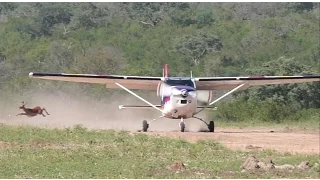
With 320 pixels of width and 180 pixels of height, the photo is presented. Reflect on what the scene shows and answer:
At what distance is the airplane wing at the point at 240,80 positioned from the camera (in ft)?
93.1

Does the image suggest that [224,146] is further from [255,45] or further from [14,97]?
[255,45]

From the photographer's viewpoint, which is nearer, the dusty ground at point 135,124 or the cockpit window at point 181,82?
the dusty ground at point 135,124

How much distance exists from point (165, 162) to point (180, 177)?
8.46ft

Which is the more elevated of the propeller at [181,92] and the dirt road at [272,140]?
the propeller at [181,92]

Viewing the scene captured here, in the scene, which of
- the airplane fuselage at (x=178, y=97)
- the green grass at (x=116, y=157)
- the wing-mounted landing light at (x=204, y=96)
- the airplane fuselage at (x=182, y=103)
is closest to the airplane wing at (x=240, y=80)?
the wing-mounted landing light at (x=204, y=96)

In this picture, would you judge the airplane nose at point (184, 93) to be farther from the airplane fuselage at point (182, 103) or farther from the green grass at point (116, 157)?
the green grass at point (116, 157)

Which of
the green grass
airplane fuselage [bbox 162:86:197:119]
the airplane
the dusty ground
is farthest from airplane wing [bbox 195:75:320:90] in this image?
the green grass

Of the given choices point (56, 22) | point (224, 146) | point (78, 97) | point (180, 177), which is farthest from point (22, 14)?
point (180, 177)

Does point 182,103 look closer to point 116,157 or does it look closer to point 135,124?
point 135,124

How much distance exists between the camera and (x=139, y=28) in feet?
252

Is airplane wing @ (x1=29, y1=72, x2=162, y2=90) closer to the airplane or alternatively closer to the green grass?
the airplane

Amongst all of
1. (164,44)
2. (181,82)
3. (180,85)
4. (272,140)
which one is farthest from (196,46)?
(272,140)

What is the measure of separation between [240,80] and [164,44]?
42.9 m

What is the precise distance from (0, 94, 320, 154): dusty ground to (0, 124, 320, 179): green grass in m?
1.57
